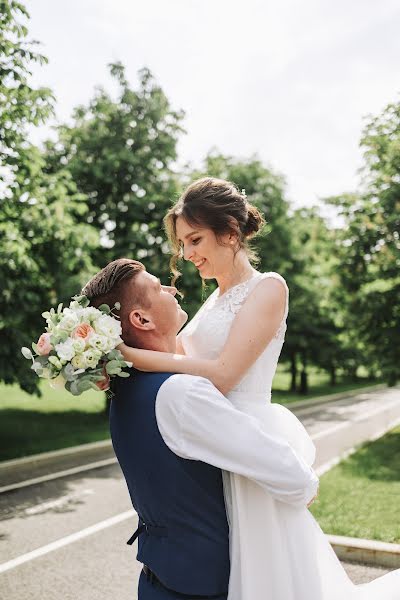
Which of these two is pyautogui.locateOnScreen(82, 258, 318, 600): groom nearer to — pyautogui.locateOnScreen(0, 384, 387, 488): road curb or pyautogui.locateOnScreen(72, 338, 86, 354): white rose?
pyautogui.locateOnScreen(72, 338, 86, 354): white rose

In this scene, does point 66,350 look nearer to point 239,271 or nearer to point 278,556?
point 278,556

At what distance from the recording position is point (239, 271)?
113 inches

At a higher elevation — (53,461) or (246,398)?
(246,398)

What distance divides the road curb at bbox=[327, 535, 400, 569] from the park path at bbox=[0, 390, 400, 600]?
0.13 meters

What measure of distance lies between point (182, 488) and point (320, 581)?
0.59 metres

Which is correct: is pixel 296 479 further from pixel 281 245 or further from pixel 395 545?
pixel 281 245

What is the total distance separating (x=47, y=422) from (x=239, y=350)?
1765 cm

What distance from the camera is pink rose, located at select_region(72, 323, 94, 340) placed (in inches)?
78.5

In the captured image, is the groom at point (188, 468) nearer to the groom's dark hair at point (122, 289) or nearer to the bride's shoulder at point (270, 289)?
the groom's dark hair at point (122, 289)

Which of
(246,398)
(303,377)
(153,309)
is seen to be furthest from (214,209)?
(303,377)

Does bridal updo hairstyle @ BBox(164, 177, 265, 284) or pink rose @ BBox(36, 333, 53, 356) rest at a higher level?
bridal updo hairstyle @ BBox(164, 177, 265, 284)

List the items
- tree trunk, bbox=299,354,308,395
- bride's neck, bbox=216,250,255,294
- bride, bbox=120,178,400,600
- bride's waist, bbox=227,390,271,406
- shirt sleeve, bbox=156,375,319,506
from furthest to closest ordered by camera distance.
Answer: tree trunk, bbox=299,354,308,395 < bride's neck, bbox=216,250,255,294 < bride's waist, bbox=227,390,271,406 < bride, bbox=120,178,400,600 < shirt sleeve, bbox=156,375,319,506

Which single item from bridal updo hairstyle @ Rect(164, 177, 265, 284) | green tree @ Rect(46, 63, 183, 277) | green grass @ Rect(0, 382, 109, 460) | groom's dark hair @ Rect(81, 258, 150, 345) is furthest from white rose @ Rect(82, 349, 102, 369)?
green tree @ Rect(46, 63, 183, 277)

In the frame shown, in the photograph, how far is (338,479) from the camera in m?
9.53
